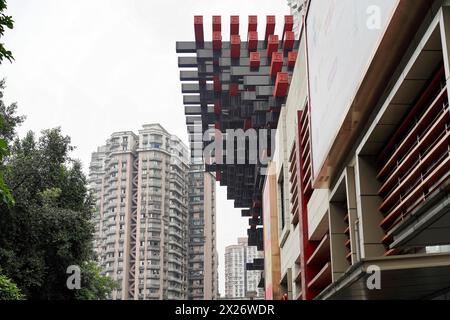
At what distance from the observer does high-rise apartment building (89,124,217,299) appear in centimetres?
10656

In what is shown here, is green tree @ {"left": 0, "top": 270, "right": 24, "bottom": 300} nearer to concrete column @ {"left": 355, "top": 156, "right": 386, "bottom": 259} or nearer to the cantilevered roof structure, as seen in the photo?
concrete column @ {"left": 355, "top": 156, "right": 386, "bottom": 259}

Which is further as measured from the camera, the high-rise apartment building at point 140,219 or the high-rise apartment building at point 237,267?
the high-rise apartment building at point 237,267

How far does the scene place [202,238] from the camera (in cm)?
11356

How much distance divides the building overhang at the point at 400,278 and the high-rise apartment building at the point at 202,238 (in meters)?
101

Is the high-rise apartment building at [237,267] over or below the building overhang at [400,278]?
over

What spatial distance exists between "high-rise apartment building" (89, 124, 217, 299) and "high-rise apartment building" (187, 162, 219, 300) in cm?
329

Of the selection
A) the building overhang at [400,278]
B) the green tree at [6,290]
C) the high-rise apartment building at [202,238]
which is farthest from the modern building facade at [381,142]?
the high-rise apartment building at [202,238]

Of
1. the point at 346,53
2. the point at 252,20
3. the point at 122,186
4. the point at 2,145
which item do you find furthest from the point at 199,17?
the point at 122,186

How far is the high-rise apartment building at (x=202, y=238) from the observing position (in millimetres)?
112000

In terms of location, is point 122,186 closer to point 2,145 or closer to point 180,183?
point 180,183

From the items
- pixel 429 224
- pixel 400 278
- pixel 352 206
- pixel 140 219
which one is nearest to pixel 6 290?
pixel 352 206

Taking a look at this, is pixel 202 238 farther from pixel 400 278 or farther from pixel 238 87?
pixel 400 278

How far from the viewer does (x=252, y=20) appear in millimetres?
46094

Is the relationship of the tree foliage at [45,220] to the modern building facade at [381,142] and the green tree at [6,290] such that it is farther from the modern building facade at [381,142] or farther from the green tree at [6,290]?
the modern building facade at [381,142]
